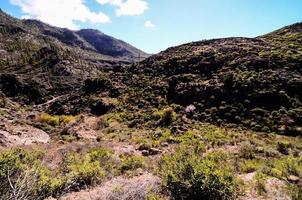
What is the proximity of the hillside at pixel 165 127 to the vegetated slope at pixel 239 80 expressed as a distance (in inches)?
5.7

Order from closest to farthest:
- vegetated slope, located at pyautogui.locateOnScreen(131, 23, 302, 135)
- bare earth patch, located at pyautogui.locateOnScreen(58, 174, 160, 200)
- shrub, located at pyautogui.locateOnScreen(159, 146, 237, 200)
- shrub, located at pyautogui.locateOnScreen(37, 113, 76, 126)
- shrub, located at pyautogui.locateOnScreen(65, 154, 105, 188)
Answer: shrub, located at pyautogui.locateOnScreen(159, 146, 237, 200)
bare earth patch, located at pyautogui.locateOnScreen(58, 174, 160, 200)
shrub, located at pyautogui.locateOnScreen(65, 154, 105, 188)
vegetated slope, located at pyautogui.locateOnScreen(131, 23, 302, 135)
shrub, located at pyautogui.locateOnScreen(37, 113, 76, 126)

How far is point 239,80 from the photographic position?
39.2m

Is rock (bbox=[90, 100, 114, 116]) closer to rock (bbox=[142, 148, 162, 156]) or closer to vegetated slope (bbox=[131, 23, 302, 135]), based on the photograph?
vegetated slope (bbox=[131, 23, 302, 135])

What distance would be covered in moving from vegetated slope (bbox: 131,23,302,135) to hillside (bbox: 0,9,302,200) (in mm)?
145

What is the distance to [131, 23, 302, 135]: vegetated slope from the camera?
32116 millimetres

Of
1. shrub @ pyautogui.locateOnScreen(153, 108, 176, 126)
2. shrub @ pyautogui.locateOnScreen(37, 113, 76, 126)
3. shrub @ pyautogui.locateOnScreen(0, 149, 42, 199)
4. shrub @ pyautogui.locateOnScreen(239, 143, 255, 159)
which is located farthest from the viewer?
shrub @ pyautogui.locateOnScreen(37, 113, 76, 126)

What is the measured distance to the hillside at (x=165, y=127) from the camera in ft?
39.5

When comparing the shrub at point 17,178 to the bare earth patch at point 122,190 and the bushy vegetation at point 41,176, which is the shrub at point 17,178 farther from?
the bare earth patch at point 122,190

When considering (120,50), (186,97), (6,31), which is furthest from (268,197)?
(120,50)

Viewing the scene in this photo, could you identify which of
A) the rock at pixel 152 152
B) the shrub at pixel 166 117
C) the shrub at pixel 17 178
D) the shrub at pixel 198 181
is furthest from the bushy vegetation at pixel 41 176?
the shrub at pixel 166 117

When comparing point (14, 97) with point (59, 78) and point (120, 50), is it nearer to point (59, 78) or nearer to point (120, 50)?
point (59, 78)

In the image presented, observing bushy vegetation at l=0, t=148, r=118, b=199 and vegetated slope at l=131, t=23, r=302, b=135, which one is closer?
bushy vegetation at l=0, t=148, r=118, b=199

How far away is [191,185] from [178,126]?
21224 mm

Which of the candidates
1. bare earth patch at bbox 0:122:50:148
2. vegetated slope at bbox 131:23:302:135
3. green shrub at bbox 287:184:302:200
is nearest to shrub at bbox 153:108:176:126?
vegetated slope at bbox 131:23:302:135
